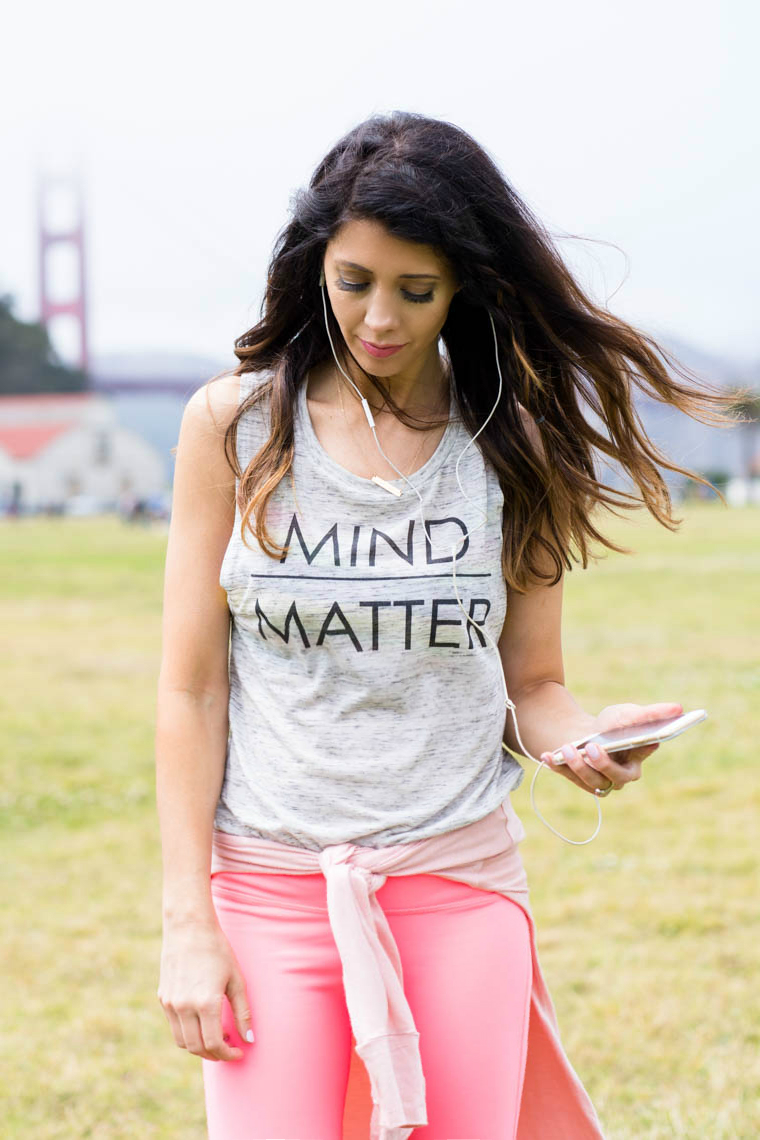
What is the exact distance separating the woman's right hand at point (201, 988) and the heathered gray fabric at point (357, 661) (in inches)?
6.2

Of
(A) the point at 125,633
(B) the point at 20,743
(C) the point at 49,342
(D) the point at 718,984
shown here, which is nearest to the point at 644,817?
(D) the point at 718,984

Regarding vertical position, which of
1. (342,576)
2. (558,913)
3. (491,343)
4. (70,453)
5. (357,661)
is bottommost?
(70,453)

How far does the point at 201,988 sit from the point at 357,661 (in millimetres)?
448

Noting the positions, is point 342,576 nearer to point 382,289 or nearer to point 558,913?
point 382,289

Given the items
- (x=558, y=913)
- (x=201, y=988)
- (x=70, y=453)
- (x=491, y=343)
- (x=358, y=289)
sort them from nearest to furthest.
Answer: (x=201, y=988) → (x=358, y=289) → (x=491, y=343) → (x=558, y=913) → (x=70, y=453)

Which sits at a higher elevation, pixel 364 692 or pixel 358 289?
pixel 358 289

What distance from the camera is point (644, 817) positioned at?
6031mm

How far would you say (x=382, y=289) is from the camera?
171 centimetres

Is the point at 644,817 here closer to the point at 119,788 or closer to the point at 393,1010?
the point at 119,788

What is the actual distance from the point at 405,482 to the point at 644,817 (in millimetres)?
4602

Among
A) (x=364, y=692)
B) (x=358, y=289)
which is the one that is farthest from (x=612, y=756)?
(x=358, y=289)

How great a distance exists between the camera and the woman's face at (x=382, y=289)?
1698mm

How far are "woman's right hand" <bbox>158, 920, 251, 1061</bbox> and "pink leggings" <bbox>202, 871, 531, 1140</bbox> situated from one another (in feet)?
0.07

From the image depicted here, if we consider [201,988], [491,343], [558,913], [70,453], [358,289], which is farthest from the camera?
[70,453]
